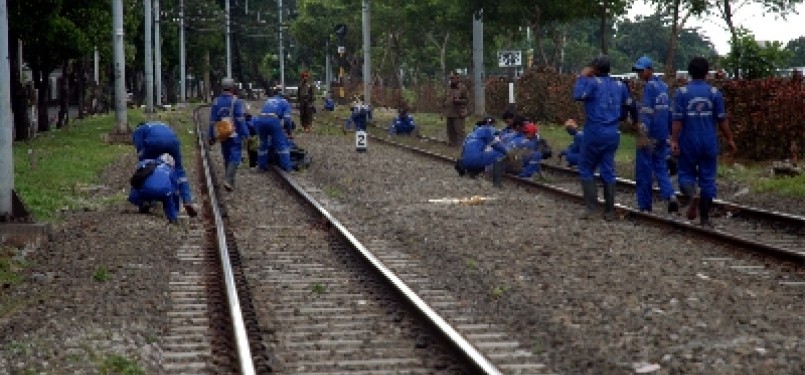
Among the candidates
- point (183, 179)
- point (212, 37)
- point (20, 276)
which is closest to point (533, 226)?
point (183, 179)

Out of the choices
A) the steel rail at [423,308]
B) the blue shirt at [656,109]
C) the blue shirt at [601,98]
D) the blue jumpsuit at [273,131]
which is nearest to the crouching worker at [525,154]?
the blue jumpsuit at [273,131]

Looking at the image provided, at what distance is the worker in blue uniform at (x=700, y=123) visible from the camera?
1443 centimetres

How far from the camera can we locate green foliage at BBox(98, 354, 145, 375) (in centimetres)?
801

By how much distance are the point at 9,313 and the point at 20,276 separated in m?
2.11

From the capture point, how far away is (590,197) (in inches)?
635

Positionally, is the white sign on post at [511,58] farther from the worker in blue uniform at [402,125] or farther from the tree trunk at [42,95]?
the tree trunk at [42,95]

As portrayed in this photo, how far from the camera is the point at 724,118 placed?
14477 mm

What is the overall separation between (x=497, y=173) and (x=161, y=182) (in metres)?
6.40

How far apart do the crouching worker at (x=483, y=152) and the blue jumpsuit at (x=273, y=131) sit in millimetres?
3447

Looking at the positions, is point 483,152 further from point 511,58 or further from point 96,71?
point 96,71

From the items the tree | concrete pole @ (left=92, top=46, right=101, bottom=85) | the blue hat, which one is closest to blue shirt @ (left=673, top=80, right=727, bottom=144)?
the blue hat

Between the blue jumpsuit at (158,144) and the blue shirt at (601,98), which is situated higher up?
the blue shirt at (601,98)

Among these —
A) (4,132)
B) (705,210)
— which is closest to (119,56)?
(4,132)

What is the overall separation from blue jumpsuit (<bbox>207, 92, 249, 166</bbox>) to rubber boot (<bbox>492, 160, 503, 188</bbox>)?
4103 mm
